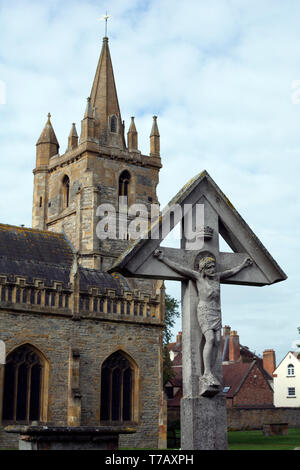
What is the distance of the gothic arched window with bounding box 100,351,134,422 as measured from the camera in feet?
93.8

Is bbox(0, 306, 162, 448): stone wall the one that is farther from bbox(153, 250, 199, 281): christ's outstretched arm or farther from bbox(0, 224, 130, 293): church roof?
bbox(153, 250, 199, 281): christ's outstretched arm

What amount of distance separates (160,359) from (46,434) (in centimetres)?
2276

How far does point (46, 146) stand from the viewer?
51344mm

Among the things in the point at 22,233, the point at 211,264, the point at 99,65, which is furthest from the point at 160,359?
the point at 99,65

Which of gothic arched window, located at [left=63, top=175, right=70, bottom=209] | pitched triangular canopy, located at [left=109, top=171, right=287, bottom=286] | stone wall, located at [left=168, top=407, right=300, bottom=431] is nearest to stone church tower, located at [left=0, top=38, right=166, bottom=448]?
gothic arched window, located at [left=63, top=175, right=70, bottom=209]

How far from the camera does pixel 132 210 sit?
45.9 m

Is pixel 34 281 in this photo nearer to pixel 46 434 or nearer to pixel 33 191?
pixel 46 434

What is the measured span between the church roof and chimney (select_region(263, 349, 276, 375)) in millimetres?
37383

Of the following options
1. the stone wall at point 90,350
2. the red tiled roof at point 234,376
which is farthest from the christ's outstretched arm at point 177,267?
the red tiled roof at point 234,376

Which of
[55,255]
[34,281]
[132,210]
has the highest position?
[132,210]

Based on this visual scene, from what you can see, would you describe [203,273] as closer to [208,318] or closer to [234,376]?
[208,318]

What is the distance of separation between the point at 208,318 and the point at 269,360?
6538 centimetres
